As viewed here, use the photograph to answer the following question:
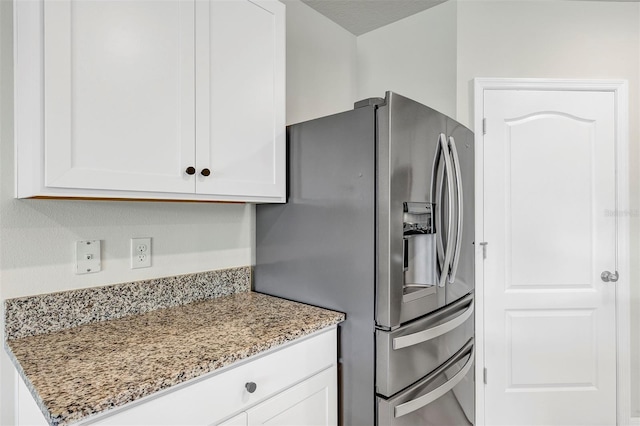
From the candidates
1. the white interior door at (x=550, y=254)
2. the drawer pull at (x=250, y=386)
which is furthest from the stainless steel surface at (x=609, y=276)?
the drawer pull at (x=250, y=386)

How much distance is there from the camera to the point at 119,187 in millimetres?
1113

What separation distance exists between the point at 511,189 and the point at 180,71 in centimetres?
185

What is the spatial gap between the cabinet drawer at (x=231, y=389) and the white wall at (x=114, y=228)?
64 centimetres

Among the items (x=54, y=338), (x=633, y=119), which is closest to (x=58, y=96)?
(x=54, y=338)

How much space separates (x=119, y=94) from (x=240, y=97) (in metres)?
0.44

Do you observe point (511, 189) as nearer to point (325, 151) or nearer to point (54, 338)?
point (325, 151)

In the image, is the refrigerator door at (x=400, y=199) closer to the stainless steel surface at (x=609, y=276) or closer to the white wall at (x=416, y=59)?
the white wall at (x=416, y=59)

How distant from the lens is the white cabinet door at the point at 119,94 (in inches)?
39.2

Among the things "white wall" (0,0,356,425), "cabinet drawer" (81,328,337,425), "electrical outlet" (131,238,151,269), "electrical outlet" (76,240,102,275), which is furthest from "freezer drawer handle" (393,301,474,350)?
"electrical outlet" (76,240,102,275)

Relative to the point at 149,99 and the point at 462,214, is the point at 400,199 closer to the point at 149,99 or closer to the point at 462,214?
the point at 462,214

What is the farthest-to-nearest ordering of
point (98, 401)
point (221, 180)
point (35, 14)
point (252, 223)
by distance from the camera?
point (252, 223) → point (221, 180) → point (35, 14) → point (98, 401)

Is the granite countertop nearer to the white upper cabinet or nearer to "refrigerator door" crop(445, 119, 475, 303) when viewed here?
the white upper cabinet

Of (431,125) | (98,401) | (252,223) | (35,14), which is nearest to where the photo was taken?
(98,401)

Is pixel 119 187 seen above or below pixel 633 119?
below
